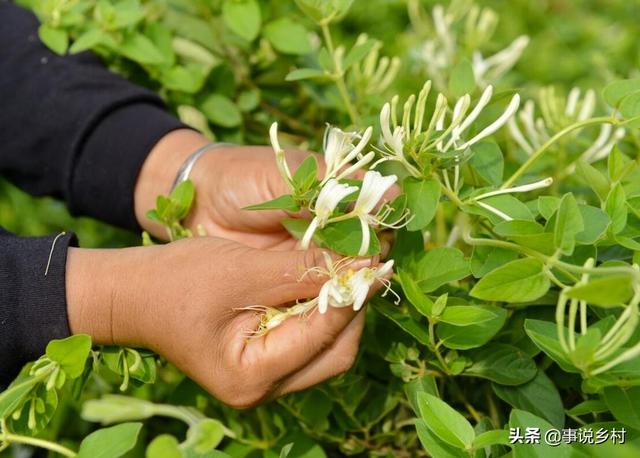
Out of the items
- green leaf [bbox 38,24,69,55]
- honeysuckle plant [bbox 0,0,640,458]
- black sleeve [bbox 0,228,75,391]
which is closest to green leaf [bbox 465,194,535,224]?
honeysuckle plant [bbox 0,0,640,458]

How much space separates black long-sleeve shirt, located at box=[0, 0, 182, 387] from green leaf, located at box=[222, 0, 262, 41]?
0.14m

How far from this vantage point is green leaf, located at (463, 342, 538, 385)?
0.72 meters

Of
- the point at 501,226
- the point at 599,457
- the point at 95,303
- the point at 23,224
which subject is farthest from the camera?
the point at 23,224

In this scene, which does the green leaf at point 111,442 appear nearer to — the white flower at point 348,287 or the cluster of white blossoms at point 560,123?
the white flower at point 348,287

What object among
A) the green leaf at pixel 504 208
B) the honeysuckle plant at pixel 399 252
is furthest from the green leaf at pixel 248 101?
the green leaf at pixel 504 208

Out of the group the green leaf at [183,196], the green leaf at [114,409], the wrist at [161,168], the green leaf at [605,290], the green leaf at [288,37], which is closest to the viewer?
the green leaf at [605,290]

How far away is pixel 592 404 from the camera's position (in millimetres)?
649

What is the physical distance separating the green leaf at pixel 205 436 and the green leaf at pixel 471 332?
0.69ft

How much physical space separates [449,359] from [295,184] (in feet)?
0.72

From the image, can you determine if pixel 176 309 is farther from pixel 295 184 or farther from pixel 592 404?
pixel 592 404

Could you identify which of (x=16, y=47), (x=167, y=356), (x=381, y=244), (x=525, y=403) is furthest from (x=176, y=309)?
(x=16, y=47)

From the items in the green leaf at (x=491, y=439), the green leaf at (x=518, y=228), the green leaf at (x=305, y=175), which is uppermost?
the green leaf at (x=305, y=175)

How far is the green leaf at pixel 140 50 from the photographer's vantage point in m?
1.04

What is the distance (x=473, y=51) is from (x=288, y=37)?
298 millimetres
